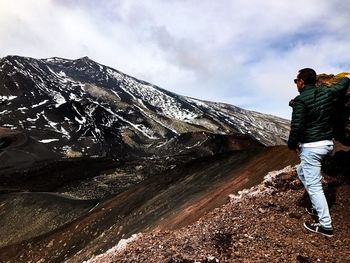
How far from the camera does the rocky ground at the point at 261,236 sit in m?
9.00

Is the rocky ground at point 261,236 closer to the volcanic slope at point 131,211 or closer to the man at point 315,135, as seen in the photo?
the man at point 315,135

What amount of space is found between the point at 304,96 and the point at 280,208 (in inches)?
119

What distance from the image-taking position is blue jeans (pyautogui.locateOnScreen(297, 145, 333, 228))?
364 inches

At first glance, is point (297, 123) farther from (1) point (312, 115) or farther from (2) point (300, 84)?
(2) point (300, 84)

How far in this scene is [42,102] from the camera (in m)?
187

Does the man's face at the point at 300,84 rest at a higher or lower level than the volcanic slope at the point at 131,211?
higher

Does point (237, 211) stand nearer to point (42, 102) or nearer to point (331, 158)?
point (331, 158)

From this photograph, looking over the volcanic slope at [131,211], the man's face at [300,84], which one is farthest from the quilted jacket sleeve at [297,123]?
the volcanic slope at [131,211]

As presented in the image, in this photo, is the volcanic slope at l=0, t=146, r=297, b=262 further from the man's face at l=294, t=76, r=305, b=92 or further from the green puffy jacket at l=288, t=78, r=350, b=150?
the green puffy jacket at l=288, t=78, r=350, b=150

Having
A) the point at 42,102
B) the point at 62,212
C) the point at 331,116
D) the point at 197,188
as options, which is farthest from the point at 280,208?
the point at 42,102

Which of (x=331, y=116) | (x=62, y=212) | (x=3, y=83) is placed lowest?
(x=62, y=212)

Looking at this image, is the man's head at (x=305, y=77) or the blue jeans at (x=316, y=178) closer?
the blue jeans at (x=316, y=178)

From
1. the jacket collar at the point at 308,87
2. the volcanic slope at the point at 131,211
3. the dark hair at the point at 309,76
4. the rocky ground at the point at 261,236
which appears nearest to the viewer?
the rocky ground at the point at 261,236

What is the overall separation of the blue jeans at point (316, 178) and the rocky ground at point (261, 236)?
48 cm
